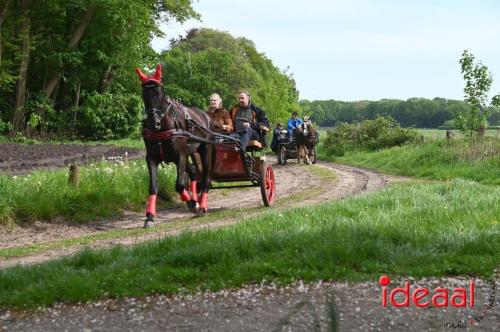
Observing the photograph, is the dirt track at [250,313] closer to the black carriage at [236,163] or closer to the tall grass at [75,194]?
the tall grass at [75,194]

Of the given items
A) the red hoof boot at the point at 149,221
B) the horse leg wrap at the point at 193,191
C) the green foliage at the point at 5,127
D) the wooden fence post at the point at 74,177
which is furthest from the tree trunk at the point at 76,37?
the red hoof boot at the point at 149,221

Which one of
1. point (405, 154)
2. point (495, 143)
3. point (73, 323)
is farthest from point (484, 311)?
point (405, 154)

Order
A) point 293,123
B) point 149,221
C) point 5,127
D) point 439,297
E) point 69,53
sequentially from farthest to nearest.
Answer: point 69,53 < point 5,127 < point 293,123 < point 149,221 < point 439,297

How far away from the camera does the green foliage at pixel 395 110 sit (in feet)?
317

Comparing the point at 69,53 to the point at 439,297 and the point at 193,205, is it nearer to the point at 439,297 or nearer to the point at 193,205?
the point at 193,205

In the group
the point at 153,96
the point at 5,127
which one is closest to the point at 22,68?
the point at 5,127

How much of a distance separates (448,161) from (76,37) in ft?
64.5

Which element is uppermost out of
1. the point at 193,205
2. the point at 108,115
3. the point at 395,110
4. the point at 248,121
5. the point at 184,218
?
the point at 395,110

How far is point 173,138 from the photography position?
1049 cm

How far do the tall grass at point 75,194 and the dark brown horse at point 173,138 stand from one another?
5.14ft

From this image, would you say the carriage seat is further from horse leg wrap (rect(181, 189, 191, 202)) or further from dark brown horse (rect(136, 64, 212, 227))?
horse leg wrap (rect(181, 189, 191, 202))

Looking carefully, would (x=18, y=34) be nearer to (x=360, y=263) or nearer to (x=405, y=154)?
(x=405, y=154)

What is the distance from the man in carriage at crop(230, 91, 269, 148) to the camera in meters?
12.3

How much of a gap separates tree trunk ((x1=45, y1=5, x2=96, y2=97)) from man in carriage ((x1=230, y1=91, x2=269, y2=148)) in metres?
20.3
